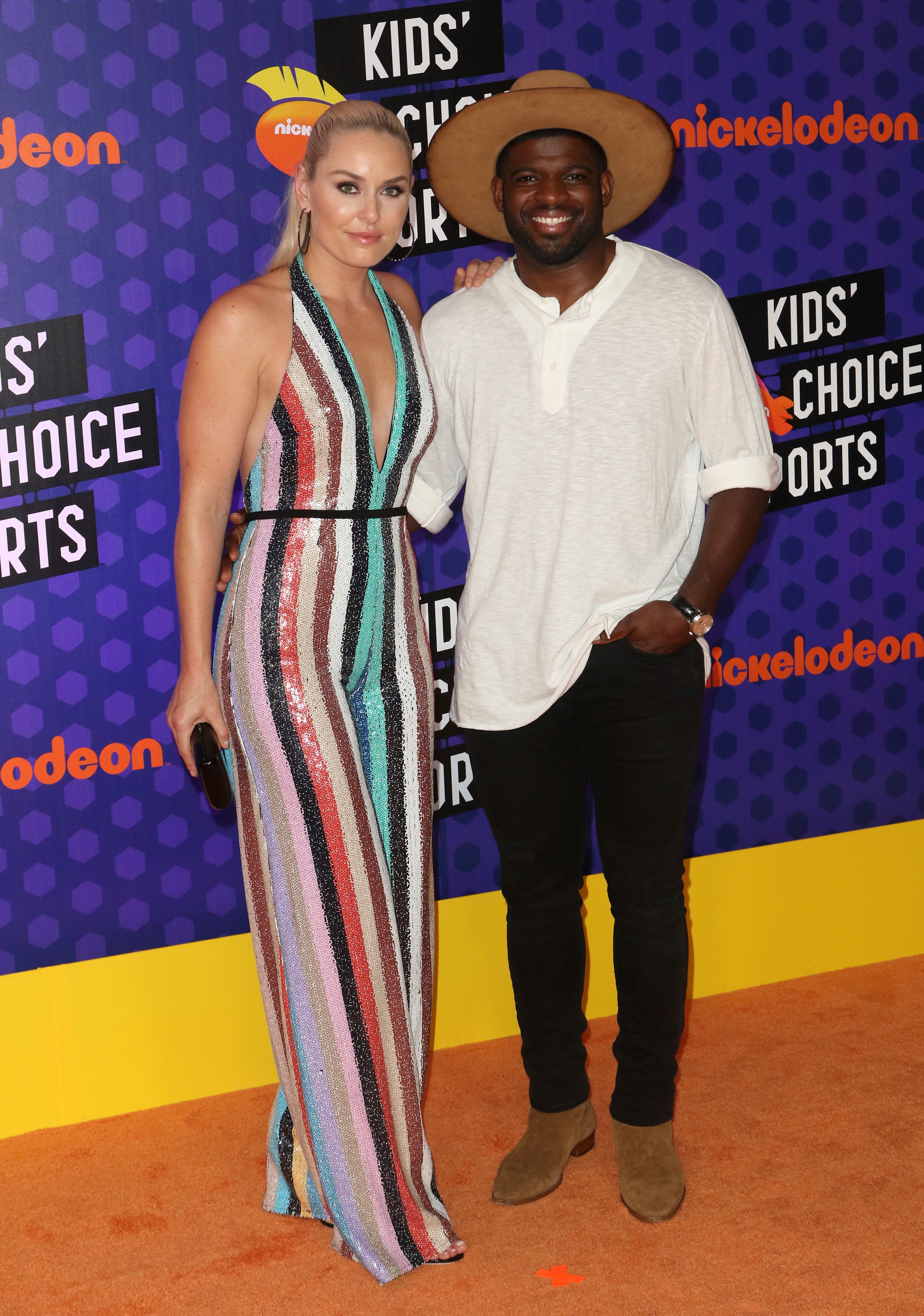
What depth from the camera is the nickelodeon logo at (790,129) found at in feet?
9.76

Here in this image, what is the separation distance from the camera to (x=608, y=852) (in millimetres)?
2334

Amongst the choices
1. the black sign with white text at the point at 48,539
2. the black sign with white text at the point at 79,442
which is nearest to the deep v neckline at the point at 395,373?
the black sign with white text at the point at 79,442

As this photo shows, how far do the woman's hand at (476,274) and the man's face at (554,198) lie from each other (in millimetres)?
160

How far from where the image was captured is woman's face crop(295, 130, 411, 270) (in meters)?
2.03

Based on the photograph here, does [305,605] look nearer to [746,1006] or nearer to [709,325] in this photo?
[709,325]

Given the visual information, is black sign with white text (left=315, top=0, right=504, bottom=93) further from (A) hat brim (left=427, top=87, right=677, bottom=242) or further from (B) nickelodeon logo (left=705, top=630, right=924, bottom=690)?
(B) nickelodeon logo (left=705, top=630, right=924, bottom=690)

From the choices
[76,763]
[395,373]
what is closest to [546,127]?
[395,373]

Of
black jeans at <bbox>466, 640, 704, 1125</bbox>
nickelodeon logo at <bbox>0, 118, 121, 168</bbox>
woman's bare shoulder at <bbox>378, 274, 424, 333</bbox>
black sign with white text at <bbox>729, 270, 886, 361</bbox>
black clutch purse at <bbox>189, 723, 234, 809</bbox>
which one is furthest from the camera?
black sign with white text at <bbox>729, 270, 886, 361</bbox>

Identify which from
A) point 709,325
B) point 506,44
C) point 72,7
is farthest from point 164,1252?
point 506,44

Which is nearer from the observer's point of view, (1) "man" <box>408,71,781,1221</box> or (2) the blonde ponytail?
(2) the blonde ponytail

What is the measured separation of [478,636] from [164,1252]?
1181mm

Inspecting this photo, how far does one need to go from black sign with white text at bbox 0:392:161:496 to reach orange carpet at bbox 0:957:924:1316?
4.41ft

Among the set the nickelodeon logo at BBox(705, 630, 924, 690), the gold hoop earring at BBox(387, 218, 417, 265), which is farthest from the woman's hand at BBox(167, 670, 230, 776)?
the nickelodeon logo at BBox(705, 630, 924, 690)

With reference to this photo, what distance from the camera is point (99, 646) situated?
2664 mm
